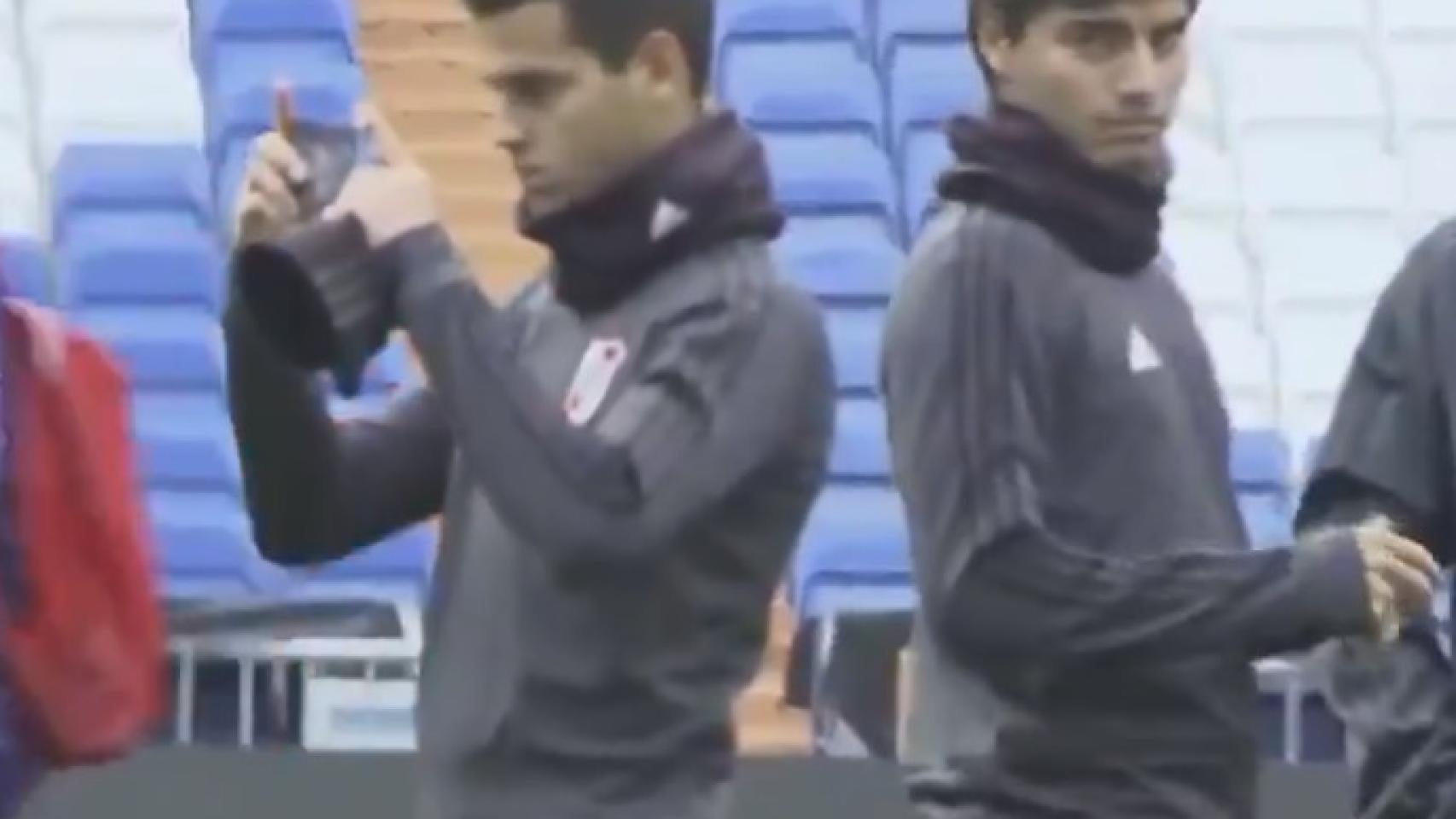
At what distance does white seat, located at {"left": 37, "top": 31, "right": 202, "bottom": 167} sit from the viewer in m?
8.54

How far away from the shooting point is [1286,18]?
9109mm

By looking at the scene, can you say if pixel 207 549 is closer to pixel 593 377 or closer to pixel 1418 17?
pixel 1418 17

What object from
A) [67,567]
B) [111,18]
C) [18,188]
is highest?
[67,567]

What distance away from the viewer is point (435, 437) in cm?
277

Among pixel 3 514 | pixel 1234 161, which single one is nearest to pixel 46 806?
pixel 3 514

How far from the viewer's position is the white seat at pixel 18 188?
26.8ft

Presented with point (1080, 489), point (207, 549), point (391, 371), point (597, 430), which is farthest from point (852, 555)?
point (597, 430)

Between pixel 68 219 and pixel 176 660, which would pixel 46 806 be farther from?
pixel 68 219

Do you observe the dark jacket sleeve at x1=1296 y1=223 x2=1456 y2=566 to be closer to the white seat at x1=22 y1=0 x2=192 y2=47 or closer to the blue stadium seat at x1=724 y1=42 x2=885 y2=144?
the blue stadium seat at x1=724 y1=42 x2=885 y2=144

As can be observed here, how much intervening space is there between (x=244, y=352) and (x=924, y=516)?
0.51m

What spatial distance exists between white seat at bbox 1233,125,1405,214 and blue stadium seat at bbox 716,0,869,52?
98cm

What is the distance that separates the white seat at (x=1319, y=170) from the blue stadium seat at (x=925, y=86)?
73 centimetres

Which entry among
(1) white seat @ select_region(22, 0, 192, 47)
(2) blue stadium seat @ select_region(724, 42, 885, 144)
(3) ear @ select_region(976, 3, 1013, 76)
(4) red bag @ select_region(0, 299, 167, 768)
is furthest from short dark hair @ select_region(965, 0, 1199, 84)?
(1) white seat @ select_region(22, 0, 192, 47)

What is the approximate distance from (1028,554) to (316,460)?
527 mm
